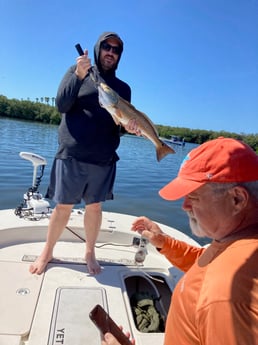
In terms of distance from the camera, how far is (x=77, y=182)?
258cm

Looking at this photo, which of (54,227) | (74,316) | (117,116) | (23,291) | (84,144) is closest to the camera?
(74,316)

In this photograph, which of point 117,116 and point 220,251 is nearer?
point 220,251

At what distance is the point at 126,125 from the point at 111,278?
1270 millimetres

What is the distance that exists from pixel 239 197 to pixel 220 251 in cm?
19

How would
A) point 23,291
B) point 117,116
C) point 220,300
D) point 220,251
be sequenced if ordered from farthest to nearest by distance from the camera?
point 117,116, point 23,291, point 220,251, point 220,300

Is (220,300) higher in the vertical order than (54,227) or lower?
higher

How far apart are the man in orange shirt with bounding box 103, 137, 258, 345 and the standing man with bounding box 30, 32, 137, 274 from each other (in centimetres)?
138

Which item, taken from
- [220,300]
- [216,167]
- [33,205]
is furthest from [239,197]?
[33,205]

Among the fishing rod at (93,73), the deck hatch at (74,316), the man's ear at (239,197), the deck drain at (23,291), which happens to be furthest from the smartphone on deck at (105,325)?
the fishing rod at (93,73)

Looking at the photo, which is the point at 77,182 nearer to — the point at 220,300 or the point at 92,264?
the point at 92,264

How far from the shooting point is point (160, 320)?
2.19m

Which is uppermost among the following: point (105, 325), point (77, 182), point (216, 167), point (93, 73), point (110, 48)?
point (110, 48)

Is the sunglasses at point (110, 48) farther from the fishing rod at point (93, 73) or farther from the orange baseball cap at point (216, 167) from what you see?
the orange baseball cap at point (216, 167)

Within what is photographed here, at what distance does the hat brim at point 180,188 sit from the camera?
45.1 inches
